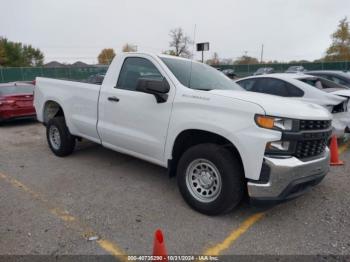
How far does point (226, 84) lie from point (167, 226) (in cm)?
225

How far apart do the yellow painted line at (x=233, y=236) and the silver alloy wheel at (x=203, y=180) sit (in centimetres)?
45

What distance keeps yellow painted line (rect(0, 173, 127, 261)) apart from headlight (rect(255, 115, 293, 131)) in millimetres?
1880

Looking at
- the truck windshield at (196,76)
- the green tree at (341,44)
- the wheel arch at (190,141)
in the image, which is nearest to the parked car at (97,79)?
the truck windshield at (196,76)

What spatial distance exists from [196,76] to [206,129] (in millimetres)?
1113

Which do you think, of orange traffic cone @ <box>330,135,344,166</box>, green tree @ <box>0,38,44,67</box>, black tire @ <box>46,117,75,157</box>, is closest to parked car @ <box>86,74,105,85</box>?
black tire @ <box>46,117,75,157</box>

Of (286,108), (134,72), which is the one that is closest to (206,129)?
(286,108)

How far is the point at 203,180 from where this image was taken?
356 centimetres

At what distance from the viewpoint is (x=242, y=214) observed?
3621 millimetres

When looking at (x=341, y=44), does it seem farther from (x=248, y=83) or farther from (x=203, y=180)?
(x=203, y=180)

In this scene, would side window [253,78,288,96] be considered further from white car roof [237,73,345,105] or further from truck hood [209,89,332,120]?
truck hood [209,89,332,120]

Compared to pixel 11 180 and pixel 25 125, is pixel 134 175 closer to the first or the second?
pixel 11 180

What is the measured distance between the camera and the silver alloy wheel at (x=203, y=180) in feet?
11.3

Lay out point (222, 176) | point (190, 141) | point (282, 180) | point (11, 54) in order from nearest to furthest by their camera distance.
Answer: point (282, 180) → point (222, 176) → point (190, 141) → point (11, 54)

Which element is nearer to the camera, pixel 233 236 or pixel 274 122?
pixel 274 122
